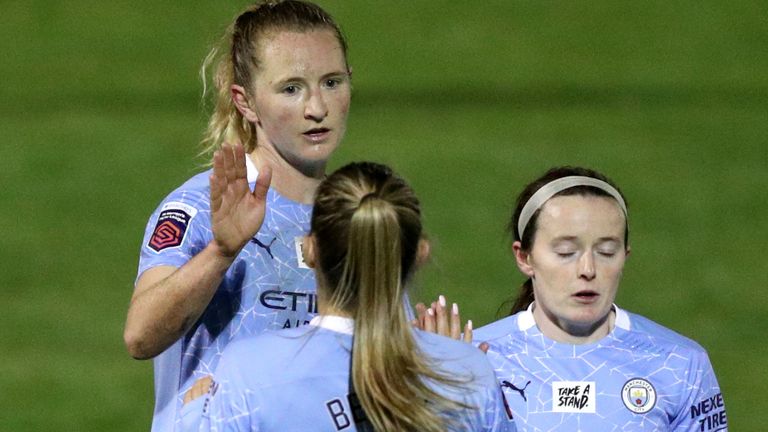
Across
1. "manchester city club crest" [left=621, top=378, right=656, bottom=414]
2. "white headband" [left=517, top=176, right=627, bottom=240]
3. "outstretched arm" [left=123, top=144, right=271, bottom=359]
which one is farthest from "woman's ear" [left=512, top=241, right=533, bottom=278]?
"outstretched arm" [left=123, top=144, right=271, bottom=359]

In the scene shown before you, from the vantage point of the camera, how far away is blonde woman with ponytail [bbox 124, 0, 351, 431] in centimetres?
437

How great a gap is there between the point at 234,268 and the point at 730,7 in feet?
37.7

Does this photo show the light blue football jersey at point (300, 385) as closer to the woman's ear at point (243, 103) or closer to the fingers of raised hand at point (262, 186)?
the fingers of raised hand at point (262, 186)

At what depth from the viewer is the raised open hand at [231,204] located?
4.22 meters

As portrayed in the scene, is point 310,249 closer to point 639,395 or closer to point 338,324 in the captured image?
point 338,324

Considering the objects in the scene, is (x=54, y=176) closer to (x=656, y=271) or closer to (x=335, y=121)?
(x=656, y=271)

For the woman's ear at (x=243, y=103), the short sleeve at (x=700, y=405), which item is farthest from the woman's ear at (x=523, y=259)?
the woman's ear at (x=243, y=103)

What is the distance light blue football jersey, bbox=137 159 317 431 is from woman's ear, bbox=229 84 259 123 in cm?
26

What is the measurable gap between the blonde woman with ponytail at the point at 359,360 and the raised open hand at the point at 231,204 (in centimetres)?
36

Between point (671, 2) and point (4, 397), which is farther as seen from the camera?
point (671, 2)

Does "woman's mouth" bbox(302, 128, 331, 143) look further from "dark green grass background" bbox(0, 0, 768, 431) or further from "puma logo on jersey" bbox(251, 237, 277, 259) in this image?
"dark green grass background" bbox(0, 0, 768, 431)

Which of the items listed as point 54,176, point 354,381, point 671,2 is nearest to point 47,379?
point 54,176

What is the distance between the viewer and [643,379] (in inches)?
190

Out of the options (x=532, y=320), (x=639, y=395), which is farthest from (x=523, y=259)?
(x=639, y=395)
